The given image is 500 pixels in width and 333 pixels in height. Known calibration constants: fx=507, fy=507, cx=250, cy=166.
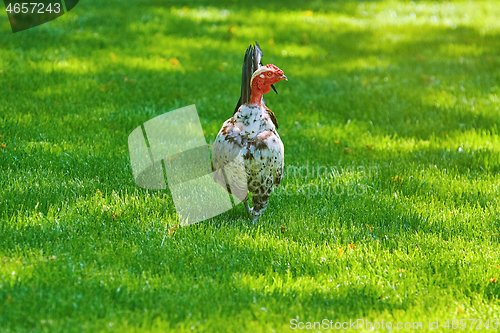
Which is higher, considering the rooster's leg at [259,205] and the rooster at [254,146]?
the rooster at [254,146]

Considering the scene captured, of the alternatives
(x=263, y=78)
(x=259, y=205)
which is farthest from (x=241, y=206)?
(x=263, y=78)

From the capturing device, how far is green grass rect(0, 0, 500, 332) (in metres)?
3.49

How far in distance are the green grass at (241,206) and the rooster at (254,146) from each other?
1.52 feet

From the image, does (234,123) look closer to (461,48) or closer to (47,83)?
(47,83)

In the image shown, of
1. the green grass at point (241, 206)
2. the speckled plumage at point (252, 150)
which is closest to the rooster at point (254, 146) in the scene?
the speckled plumage at point (252, 150)

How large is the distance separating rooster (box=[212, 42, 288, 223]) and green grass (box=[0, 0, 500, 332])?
0.46 m

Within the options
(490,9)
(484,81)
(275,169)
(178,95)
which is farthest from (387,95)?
(490,9)

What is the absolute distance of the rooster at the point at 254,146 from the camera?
4168 mm

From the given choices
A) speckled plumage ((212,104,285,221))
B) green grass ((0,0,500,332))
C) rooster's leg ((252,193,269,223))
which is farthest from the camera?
rooster's leg ((252,193,269,223))

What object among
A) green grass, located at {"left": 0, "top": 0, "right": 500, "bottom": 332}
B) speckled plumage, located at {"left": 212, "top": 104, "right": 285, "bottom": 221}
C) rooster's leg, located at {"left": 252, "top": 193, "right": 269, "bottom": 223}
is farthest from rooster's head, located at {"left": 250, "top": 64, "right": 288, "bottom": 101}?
green grass, located at {"left": 0, "top": 0, "right": 500, "bottom": 332}

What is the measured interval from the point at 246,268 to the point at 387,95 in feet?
17.1

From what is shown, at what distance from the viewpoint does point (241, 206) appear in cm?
503

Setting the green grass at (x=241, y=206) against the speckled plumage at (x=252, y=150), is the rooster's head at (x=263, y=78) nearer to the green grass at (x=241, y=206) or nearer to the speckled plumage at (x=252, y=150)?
the speckled plumage at (x=252, y=150)

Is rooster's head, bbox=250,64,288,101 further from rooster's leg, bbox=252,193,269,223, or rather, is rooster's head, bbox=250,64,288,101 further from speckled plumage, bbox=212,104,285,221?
rooster's leg, bbox=252,193,269,223
